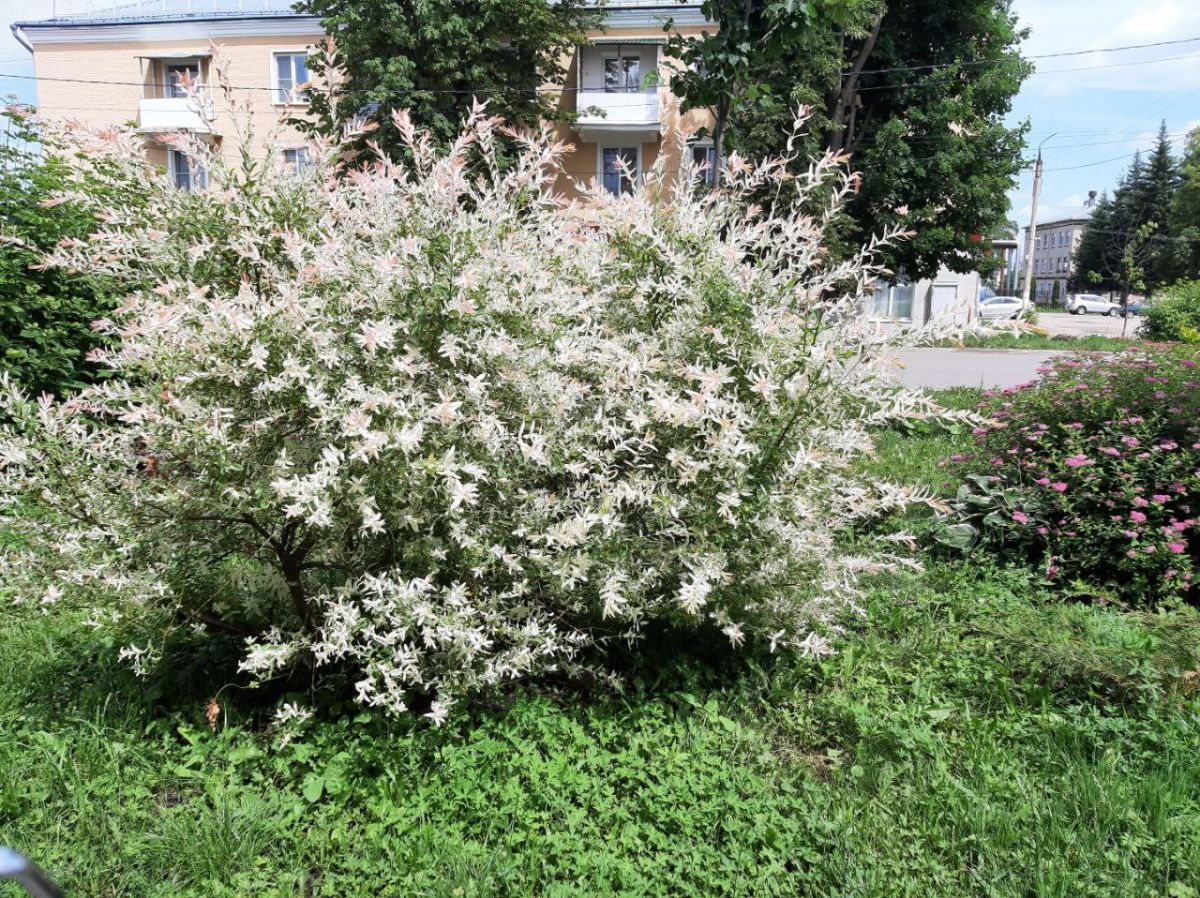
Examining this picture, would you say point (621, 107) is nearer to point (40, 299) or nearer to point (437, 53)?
point (437, 53)

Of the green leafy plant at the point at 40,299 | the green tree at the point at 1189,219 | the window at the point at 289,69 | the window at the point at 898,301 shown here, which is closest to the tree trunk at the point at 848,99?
the window at the point at 898,301

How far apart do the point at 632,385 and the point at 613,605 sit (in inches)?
29.8

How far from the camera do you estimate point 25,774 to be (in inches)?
100

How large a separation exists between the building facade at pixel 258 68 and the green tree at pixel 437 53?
2.79 metres

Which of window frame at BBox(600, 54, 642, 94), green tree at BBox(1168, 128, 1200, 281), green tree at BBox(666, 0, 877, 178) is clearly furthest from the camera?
green tree at BBox(1168, 128, 1200, 281)

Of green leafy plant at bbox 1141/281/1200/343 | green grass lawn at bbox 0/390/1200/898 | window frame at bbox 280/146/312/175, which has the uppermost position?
window frame at bbox 280/146/312/175

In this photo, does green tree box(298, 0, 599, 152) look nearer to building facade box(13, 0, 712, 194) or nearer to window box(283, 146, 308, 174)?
building facade box(13, 0, 712, 194)

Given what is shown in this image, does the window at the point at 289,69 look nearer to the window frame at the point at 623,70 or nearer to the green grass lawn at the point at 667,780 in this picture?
the window frame at the point at 623,70

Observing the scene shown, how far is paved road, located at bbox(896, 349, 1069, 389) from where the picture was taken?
42.9 feet

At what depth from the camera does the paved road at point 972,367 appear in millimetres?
13062

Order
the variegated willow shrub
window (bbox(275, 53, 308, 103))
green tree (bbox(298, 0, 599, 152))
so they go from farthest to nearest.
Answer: window (bbox(275, 53, 308, 103))
green tree (bbox(298, 0, 599, 152))
the variegated willow shrub

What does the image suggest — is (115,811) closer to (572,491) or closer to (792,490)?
(572,491)

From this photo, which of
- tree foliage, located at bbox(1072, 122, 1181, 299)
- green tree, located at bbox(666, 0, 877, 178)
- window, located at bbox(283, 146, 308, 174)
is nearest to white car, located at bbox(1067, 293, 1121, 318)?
tree foliage, located at bbox(1072, 122, 1181, 299)

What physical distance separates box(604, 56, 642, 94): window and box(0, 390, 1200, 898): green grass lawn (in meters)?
21.2
